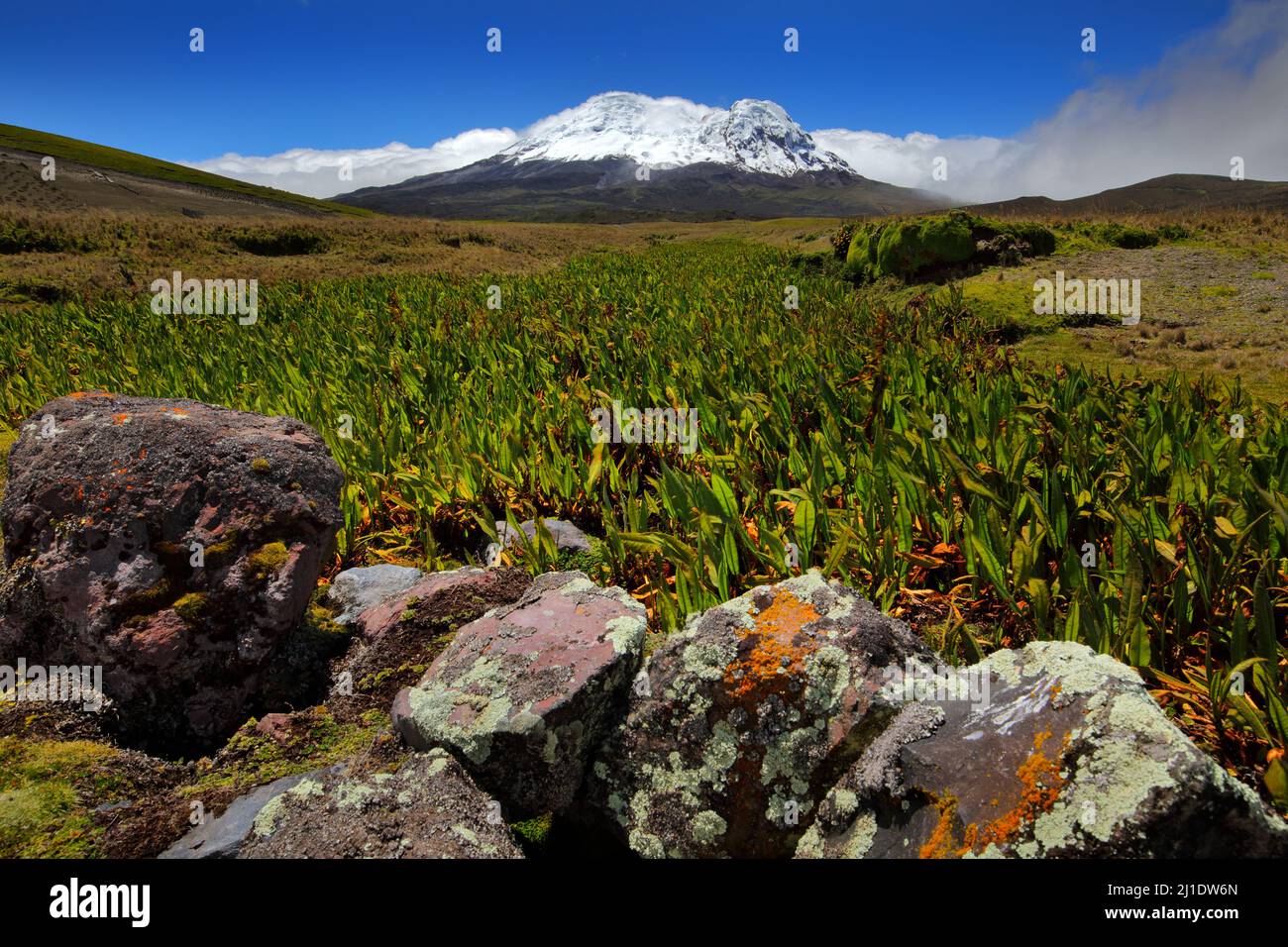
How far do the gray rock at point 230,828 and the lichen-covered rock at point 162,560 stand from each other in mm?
556

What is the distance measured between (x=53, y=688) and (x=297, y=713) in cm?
76

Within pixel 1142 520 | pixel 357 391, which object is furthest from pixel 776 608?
pixel 357 391

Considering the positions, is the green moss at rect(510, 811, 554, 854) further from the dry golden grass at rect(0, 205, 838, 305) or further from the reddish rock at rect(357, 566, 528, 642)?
the dry golden grass at rect(0, 205, 838, 305)

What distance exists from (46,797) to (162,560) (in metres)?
0.76

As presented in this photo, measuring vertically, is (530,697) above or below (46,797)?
above

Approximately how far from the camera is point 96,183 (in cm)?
6938

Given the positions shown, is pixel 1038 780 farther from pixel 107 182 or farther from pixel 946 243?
pixel 107 182

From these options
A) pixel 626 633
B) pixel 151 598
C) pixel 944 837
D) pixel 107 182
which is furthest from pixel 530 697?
pixel 107 182

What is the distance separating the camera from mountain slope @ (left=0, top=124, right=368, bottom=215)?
5369 centimetres

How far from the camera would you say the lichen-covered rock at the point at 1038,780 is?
1.23 meters

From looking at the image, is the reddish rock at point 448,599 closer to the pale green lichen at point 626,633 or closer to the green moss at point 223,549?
the green moss at point 223,549

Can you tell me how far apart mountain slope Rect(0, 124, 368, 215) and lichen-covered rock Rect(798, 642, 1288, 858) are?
6288 cm

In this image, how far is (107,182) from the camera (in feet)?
234

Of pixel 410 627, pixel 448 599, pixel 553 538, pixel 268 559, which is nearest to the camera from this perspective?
pixel 268 559
